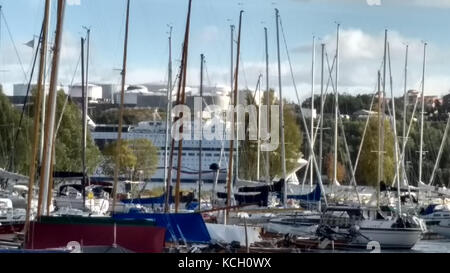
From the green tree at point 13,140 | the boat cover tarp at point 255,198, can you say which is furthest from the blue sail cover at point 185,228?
the green tree at point 13,140

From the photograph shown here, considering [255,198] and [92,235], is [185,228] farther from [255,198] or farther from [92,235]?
[255,198]

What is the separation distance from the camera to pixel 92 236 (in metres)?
19.0

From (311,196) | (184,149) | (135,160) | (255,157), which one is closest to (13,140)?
(255,157)

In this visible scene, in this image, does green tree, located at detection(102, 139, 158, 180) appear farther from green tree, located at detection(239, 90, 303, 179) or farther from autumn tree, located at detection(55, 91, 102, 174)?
green tree, located at detection(239, 90, 303, 179)

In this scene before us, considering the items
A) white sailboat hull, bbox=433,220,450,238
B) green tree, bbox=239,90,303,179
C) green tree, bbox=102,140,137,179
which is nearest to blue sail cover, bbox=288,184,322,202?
white sailboat hull, bbox=433,220,450,238

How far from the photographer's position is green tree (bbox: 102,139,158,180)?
66.1 m

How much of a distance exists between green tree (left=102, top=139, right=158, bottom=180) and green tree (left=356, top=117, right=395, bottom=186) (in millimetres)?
13033

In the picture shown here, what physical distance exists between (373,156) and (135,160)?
17695 millimetres

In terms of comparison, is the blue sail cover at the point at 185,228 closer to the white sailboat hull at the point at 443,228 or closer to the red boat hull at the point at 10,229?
the red boat hull at the point at 10,229

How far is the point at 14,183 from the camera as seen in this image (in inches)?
1708

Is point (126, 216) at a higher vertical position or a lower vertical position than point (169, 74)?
A: lower
